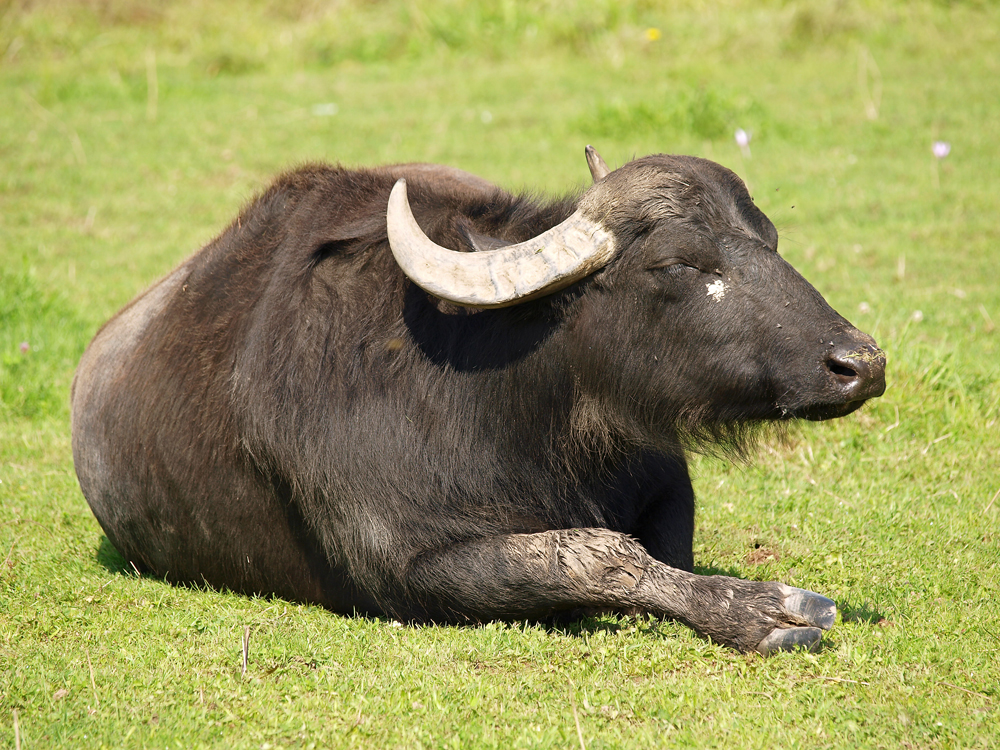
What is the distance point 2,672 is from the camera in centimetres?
337

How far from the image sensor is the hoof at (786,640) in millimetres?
3201

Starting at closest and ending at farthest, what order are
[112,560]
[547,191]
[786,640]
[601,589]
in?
[786,640] → [601,589] → [112,560] → [547,191]

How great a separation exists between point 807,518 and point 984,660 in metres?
1.40

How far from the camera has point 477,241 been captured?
11.6ft

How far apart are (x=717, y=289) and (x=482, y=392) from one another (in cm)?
90

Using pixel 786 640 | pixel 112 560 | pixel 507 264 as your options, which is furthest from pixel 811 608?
pixel 112 560

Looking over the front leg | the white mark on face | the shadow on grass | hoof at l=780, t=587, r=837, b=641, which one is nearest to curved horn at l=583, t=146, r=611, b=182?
the white mark on face

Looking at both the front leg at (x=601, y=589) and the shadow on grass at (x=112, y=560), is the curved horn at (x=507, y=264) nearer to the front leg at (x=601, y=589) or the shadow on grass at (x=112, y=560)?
the front leg at (x=601, y=589)

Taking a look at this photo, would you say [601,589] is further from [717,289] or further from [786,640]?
[717,289]

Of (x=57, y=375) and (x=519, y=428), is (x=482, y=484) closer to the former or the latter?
(x=519, y=428)

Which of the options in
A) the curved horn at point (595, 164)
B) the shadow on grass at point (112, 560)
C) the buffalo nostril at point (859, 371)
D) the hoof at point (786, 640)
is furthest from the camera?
the shadow on grass at point (112, 560)

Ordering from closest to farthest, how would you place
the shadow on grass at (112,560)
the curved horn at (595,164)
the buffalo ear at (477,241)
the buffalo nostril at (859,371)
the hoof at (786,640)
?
the buffalo nostril at (859,371), the hoof at (786,640), the buffalo ear at (477,241), the curved horn at (595,164), the shadow on grass at (112,560)

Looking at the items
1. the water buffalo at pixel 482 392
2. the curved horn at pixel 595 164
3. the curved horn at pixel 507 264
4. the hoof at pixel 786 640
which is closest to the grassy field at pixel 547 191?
the hoof at pixel 786 640

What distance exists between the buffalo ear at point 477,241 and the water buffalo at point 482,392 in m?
0.01
